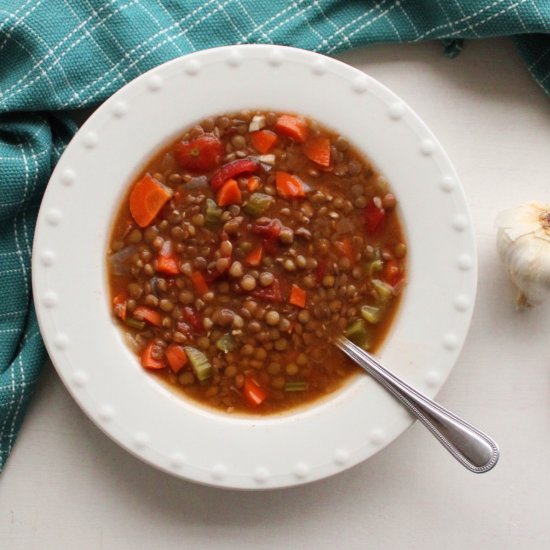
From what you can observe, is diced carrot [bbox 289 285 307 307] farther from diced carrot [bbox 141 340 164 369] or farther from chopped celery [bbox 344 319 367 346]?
diced carrot [bbox 141 340 164 369]

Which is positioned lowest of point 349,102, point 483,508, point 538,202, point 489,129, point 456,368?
point 483,508

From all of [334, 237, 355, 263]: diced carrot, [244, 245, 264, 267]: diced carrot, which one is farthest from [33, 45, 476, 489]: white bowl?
[244, 245, 264, 267]: diced carrot

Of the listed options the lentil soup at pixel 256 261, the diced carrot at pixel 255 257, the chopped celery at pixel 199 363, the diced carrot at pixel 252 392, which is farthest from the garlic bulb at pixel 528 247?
the chopped celery at pixel 199 363

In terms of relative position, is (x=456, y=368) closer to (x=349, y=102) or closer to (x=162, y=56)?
(x=349, y=102)

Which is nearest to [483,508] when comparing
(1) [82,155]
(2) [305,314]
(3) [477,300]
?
(3) [477,300]

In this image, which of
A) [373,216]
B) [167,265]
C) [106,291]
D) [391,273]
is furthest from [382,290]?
[106,291]

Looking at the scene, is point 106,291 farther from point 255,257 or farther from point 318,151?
point 318,151

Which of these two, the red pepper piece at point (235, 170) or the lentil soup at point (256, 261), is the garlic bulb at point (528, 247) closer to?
the lentil soup at point (256, 261)
